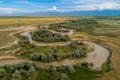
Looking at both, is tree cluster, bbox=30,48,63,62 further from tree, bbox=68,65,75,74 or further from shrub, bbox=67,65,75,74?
tree, bbox=68,65,75,74

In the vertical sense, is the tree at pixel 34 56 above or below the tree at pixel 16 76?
below

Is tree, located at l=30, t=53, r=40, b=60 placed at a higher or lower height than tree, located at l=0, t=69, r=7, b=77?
lower

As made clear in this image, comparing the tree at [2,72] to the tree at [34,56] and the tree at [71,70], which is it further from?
the tree at [71,70]

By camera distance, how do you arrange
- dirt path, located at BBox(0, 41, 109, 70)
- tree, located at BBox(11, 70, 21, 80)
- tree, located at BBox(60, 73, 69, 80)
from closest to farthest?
tree, located at BBox(11, 70, 21, 80)
tree, located at BBox(60, 73, 69, 80)
dirt path, located at BBox(0, 41, 109, 70)

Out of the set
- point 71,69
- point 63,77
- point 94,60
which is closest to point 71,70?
point 71,69

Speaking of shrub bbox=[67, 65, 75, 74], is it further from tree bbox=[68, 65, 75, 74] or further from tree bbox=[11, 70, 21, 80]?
tree bbox=[11, 70, 21, 80]

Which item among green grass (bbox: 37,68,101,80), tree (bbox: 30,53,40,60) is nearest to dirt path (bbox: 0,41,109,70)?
tree (bbox: 30,53,40,60)

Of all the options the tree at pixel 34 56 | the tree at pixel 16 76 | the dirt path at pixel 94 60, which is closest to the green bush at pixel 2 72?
the tree at pixel 16 76

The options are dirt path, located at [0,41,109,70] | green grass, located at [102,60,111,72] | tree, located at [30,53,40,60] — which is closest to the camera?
green grass, located at [102,60,111,72]

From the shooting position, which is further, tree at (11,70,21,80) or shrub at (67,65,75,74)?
shrub at (67,65,75,74)

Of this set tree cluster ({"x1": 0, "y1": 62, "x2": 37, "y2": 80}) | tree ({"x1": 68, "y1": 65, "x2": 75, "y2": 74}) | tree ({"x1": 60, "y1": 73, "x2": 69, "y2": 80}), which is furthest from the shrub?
tree cluster ({"x1": 0, "y1": 62, "x2": 37, "y2": 80})

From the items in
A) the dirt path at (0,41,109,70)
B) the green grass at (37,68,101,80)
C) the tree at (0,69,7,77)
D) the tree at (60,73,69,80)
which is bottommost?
the dirt path at (0,41,109,70)

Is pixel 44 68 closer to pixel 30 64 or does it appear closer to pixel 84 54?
pixel 30 64
